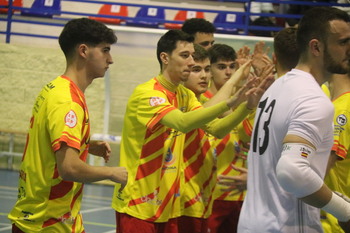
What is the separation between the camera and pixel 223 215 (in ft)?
21.2

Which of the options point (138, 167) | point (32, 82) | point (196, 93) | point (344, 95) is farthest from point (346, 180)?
point (32, 82)

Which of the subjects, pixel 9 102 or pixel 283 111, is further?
pixel 9 102

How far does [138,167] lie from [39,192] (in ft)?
4.10

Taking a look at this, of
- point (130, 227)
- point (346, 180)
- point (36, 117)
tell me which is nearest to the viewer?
point (36, 117)

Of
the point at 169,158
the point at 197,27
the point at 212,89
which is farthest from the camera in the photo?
the point at 197,27

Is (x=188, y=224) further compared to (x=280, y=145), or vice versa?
(x=188, y=224)

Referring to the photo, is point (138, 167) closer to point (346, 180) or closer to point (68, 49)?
point (68, 49)

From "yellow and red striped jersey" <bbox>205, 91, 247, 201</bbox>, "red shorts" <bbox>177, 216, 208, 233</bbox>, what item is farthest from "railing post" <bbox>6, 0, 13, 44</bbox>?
"red shorts" <bbox>177, 216, 208, 233</bbox>

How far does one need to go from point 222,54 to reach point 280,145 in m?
3.77

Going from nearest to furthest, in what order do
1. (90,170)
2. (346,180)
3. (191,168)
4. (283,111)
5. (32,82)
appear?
(283,111) → (90,170) → (346,180) → (191,168) → (32,82)

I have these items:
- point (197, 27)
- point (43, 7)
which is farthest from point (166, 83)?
point (43, 7)

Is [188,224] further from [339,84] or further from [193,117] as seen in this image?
[339,84]

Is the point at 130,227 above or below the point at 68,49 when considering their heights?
below

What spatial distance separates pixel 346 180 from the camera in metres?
4.56
